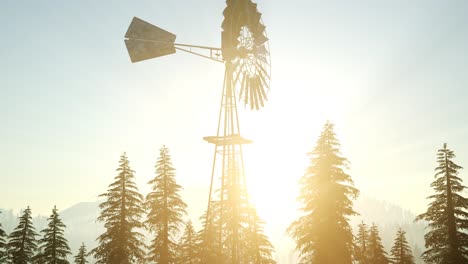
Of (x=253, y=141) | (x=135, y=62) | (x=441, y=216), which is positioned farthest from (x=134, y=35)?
(x=441, y=216)

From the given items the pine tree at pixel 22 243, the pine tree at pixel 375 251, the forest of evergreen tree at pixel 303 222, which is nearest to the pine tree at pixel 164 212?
the forest of evergreen tree at pixel 303 222

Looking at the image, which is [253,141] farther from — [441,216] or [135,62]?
[441,216]

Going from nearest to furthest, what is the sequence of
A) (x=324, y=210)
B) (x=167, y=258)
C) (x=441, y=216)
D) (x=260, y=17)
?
(x=260, y=17), (x=324, y=210), (x=441, y=216), (x=167, y=258)

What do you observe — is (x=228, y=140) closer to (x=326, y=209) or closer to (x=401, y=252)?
(x=326, y=209)

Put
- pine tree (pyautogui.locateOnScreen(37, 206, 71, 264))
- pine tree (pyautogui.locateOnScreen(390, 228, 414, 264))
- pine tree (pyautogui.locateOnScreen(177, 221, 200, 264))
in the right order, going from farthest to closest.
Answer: pine tree (pyautogui.locateOnScreen(390, 228, 414, 264))
pine tree (pyautogui.locateOnScreen(177, 221, 200, 264))
pine tree (pyautogui.locateOnScreen(37, 206, 71, 264))

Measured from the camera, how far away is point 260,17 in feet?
59.8

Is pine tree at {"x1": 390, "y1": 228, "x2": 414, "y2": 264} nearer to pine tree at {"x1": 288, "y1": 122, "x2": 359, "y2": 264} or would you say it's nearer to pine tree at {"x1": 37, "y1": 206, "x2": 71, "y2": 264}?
pine tree at {"x1": 288, "y1": 122, "x2": 359, "y2": 264}

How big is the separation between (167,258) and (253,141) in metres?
12.4

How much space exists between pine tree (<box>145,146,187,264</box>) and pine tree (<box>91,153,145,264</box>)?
3.04 feet

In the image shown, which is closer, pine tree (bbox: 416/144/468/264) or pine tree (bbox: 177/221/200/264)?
pine tree (bbox: 416/144/468/264)

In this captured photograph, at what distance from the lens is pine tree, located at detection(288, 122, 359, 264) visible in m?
19.0

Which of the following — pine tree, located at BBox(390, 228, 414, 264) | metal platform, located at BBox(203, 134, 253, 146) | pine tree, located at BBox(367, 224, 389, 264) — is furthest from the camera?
pine tree, located at BBox(390, 228, 414, 264)

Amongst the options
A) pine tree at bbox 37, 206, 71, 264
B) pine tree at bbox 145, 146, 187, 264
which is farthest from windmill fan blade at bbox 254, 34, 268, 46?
pine tree at bbox 37, 206, 71, 264

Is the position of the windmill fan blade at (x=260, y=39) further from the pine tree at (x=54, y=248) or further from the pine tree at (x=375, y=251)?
the pine tree at (x=375, y=251)
